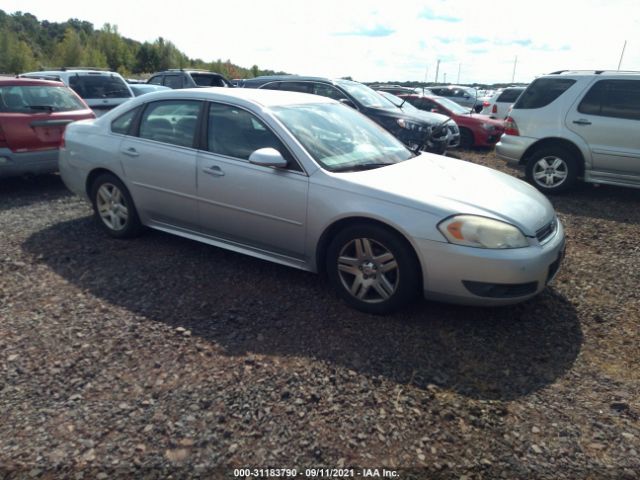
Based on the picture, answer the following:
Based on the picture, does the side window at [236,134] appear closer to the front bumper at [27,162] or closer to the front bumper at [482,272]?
the front bumper at [482,272]

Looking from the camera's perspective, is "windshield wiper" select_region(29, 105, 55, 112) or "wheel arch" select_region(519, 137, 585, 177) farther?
"wheel arch" select_region(519, 137, 585, 177)

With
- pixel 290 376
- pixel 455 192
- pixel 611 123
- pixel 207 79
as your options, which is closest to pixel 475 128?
pixel 611 123

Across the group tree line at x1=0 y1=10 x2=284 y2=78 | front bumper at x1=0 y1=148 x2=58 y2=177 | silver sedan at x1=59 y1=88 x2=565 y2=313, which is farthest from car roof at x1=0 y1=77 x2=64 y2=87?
tree line at x1=0 y1=10 x2=284 y2=78

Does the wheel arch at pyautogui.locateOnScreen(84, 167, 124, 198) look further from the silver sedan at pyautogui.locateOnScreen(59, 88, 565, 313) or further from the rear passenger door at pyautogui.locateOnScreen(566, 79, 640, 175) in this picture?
the rear passenger door at pyautogui.locateOnScreen(566, 79, 640, 175)

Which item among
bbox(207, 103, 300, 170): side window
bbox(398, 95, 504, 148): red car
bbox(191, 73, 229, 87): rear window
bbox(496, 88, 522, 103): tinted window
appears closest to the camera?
bbox(207, 103, 300, 170): side window

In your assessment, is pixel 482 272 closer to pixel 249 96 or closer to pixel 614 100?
pixel 249 96

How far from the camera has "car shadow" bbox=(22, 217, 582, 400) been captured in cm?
306

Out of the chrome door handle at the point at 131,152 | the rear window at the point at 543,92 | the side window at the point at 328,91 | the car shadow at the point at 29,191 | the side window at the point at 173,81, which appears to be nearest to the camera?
the chrome door handle at the point at 131,152

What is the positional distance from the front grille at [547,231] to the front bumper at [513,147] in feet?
13.9

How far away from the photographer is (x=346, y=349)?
322cm

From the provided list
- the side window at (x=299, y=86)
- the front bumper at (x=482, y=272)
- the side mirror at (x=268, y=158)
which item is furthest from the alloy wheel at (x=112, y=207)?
the side window at (x=299, y=86)

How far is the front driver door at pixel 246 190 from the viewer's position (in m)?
3.81

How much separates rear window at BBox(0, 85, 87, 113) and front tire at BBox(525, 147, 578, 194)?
688 cm

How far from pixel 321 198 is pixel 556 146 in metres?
5.32
